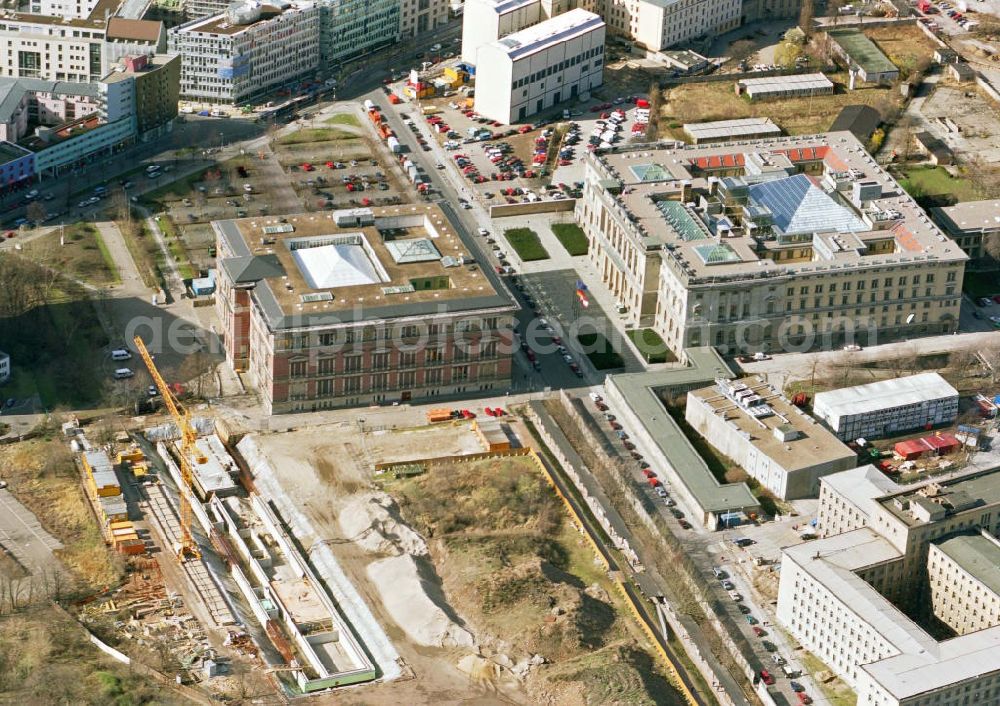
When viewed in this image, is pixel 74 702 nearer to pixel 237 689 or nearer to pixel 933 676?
pixel 237 689

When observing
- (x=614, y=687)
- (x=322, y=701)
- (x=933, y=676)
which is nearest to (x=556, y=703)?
(x=614, y=687)

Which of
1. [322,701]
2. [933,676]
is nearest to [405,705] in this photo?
[322,701]

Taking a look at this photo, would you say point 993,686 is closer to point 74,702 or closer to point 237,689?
point 237,689

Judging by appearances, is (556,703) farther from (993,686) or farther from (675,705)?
(993,686)

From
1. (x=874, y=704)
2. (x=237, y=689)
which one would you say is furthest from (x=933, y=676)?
(x=237, y=689)

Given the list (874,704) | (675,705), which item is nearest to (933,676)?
(874,704)
